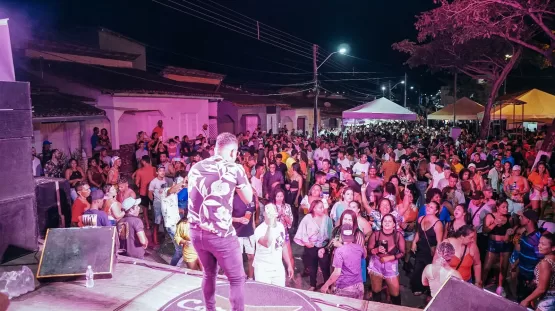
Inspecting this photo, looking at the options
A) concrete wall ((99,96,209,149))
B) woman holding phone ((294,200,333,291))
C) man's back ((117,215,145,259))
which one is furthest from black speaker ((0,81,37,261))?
concrete wall ((99,96,209,149))

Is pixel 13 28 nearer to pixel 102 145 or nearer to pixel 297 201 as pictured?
pixel 102 145

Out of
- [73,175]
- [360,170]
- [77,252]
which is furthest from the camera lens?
[360,170]

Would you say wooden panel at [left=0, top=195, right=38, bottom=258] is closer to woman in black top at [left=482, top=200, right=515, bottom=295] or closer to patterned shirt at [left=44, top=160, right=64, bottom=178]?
patterned shirt at [left=44, top=160, right=64, bottom=178]

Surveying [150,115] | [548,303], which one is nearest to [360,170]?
[548,303]

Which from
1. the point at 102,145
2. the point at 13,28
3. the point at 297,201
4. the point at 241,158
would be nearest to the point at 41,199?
the point at 297,201

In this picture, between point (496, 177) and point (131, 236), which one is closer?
point (131, 236)

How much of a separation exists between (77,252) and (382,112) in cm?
1143

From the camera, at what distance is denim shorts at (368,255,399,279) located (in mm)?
5445

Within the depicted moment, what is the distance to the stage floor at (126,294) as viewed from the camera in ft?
13.4

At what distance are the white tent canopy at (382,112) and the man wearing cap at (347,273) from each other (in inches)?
377

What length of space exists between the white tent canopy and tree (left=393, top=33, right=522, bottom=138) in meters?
5.25

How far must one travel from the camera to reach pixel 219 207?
335 centimetres

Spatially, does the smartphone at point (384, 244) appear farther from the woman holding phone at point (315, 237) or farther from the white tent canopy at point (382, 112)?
the white tent canopy at point (382, 112)

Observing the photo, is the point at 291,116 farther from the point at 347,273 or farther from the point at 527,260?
the point at 347,273
